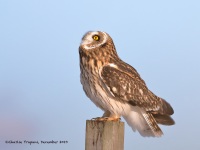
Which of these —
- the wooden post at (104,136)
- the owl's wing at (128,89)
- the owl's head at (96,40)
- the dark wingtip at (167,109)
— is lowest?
the wooden post at (104,136)

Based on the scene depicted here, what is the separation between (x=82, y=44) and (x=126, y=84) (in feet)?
2.51

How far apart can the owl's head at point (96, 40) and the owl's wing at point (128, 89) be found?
0.32m

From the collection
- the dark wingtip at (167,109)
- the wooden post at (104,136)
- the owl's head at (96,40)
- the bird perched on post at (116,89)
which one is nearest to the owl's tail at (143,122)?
the bird perched on post at (116,89)

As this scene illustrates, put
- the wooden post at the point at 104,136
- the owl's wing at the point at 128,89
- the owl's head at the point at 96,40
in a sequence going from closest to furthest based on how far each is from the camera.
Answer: the wooden post at the point at 104,136 → the owl's wing at the point at 128,89 → the owl's head at the point at 96,40

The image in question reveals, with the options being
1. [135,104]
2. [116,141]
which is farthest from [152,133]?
[116,141]

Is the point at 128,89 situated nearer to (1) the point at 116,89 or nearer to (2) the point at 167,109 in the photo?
(1) the point at 116,89

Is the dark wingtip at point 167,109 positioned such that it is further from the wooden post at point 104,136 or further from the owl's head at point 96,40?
the wooden post at point 104,136

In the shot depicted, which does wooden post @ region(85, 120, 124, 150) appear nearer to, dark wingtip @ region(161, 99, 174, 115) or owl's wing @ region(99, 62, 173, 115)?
owl's wing @ region(99, 62, 173, 115)

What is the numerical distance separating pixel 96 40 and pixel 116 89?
705 millimetres

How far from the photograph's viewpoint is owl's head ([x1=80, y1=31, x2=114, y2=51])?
5.03m

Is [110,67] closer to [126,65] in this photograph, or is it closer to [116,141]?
[126,65]

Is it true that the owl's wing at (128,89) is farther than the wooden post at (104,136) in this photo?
Yes

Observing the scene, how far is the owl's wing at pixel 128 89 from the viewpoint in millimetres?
4758

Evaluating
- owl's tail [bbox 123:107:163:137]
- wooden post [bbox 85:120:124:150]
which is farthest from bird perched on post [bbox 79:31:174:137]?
wooden post [bbox 85:120:124:150]
